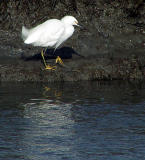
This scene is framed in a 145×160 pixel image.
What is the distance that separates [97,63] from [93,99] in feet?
8.24

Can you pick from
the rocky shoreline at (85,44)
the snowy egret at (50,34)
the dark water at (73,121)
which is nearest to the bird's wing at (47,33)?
the snowy egret at (50,34)

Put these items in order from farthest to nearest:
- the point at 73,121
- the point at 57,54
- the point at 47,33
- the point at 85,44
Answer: the point at 85,44 < the point at 57,54 < the point at 47,33 < the point at 73,121

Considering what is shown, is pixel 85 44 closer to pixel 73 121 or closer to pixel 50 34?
pixel 50 34

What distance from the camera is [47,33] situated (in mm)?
10250

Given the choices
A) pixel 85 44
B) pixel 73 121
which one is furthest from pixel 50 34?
pixel 73 121

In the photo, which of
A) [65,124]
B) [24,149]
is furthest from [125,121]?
[24,149]

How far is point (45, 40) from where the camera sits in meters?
10.3

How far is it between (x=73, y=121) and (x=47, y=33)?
13.5 ft

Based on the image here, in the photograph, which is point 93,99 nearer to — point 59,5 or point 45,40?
point 45,40

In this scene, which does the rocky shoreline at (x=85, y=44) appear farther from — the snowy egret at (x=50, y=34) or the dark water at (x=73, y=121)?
the dark water at (x=73, y=121)

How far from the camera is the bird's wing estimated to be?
1022 centimetres

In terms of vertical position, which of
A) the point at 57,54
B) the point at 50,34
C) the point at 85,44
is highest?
the point at 50,34

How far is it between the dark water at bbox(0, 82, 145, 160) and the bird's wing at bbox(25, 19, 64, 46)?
127 cm

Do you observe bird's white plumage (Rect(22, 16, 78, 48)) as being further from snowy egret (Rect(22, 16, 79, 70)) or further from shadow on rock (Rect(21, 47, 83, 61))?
shadow on rock (Rect(21, 47, 83, 61))
